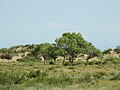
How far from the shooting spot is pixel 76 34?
72500 millimetres

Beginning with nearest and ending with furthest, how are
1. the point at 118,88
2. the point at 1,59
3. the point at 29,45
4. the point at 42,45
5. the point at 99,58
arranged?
the point at 118,88 → the point at 42,45 → the point at 99,58 → the point at 1,59 → the point at 29,45

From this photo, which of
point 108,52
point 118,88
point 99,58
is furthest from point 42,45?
point 118,88

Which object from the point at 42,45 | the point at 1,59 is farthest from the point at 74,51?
the point at 1,59

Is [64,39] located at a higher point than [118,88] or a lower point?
higher

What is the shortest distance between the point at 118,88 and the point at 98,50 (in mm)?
54322

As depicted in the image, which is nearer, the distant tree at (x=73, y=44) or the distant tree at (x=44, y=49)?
the distant tree at (x=73, y=44)

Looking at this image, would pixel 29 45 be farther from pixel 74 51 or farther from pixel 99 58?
pixel 74 51

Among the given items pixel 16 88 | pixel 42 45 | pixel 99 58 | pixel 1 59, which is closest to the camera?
pixel 16 88

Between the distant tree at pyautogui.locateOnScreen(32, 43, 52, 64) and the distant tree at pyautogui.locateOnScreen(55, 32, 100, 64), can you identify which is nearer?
the distant tree at pyautogui.locateOnScreen(55, 32, 100, 64)

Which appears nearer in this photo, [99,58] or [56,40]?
[56,40]

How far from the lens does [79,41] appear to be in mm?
71312

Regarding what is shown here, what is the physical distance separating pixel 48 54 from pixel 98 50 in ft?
34.7

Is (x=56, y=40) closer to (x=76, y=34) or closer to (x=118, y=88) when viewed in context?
(x=76, y=34)

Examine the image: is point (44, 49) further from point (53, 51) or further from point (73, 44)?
point (73, 44)
